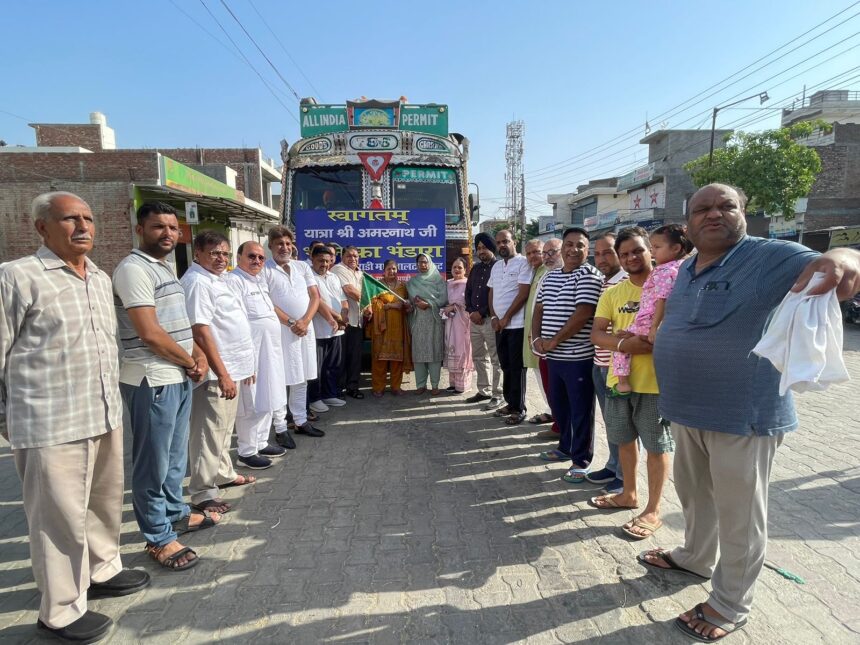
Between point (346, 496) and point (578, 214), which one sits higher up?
point (578, 214)

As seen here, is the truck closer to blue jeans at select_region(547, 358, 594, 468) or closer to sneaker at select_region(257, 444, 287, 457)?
blue jeans at select_region(547, 358, 594, 468)

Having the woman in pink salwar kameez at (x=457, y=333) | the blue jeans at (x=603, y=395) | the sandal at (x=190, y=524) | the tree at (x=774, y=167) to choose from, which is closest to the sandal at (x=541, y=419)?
the woman in pink salwar kameez at (x=457, y=333)

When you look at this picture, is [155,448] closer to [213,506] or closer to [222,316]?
[213,506]

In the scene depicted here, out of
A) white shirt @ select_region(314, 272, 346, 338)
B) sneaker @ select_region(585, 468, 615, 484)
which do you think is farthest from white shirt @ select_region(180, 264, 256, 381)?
sneaker @ select_region(585, 468, 615, 484)

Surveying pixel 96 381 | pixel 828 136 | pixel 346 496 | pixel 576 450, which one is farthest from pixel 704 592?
pixel 828 136

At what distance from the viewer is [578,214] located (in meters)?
45.3

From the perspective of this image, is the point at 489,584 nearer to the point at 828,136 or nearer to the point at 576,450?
the point at 576,450

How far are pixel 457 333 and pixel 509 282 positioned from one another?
3.98 ft

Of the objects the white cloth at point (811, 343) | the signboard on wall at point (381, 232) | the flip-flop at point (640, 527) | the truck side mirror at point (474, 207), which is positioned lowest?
the flip-flop at point (640, 527)

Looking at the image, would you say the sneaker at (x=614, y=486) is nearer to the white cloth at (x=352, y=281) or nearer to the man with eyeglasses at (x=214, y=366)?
the man with eyeglasses at (x=214, y=366)

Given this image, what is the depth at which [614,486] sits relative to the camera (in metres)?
3.63

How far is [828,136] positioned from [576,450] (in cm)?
3109

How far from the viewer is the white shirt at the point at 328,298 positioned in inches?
213

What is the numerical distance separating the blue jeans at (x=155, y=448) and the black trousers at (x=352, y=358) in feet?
10.9
